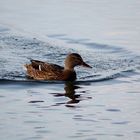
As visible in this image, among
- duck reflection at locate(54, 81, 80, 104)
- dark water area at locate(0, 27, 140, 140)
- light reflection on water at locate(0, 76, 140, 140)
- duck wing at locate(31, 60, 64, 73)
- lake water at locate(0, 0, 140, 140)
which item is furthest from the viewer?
duck wing at locate(31, 60, 64, 73)

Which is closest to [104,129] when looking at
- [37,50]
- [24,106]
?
[24,106]

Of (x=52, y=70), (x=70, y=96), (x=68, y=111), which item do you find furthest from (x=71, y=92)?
(x=68, y=111)

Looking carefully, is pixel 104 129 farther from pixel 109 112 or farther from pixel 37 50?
pixel 37 50

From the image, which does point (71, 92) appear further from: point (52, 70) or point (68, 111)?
point (68, 111)

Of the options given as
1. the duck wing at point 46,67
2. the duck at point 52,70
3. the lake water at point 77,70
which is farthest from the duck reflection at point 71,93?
the duck wing at point 46,67

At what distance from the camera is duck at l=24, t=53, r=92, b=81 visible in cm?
1809

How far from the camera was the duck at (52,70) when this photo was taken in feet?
59.4

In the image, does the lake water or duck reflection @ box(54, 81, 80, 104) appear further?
duck reflection @ box(54, 81, 80, 104)

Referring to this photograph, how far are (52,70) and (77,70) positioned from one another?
2.02 meters

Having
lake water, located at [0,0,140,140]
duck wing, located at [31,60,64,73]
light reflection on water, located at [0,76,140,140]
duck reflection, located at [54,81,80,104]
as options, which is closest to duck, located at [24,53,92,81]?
duck wing, located at [31,60,64,73]

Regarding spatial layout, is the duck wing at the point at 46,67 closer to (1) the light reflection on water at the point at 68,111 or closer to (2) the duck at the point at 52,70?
(2) the duck at the point at 52,70

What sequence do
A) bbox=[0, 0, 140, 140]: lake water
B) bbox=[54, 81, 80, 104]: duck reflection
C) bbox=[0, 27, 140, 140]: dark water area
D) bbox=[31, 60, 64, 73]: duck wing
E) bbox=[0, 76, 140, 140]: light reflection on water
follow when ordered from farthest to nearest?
1. bbox=[31, 60, 64, 73]: duck wing
2. bbox=[54, 81, 80, 104]: duck reflection
3. bbox=[0, 0, 140, 140]: lake water
4. bbox=[0, 27, 140, 140]: dark water area
5. bbox=[0, 76, 140, 140]: light reflection on water

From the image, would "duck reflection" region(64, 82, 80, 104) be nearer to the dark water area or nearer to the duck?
the dark water area

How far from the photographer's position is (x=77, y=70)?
20000mm
